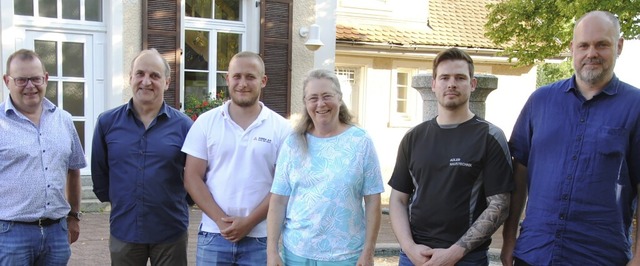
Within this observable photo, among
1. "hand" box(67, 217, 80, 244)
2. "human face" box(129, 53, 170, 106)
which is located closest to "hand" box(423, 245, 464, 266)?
"human face" box(129, 53, 170, 106)

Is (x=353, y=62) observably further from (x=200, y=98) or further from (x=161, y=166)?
(x=161, y=166)

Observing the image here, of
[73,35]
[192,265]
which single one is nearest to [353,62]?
[73,35]

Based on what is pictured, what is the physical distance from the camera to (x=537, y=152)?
10.5 feet

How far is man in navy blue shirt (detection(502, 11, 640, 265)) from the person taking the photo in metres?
3.02

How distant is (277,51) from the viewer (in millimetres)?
11070

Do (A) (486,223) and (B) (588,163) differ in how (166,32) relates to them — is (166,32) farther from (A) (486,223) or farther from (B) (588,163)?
(B) (588,163)

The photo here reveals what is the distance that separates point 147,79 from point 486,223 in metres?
2.15

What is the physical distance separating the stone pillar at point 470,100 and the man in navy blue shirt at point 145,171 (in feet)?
12.2

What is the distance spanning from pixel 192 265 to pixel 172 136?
2750 millimetres

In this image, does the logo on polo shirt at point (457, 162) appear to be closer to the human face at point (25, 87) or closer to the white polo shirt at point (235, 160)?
the white polo shirt at point (235, 160)

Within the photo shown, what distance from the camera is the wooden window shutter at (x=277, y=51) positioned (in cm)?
1089

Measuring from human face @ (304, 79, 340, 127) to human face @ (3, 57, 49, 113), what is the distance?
1678 mm

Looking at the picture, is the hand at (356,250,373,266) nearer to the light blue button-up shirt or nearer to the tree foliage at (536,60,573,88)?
the light blue button-up shirt

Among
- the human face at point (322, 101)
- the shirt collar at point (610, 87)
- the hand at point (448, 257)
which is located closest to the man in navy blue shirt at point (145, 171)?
the human face at point (322, 101)
